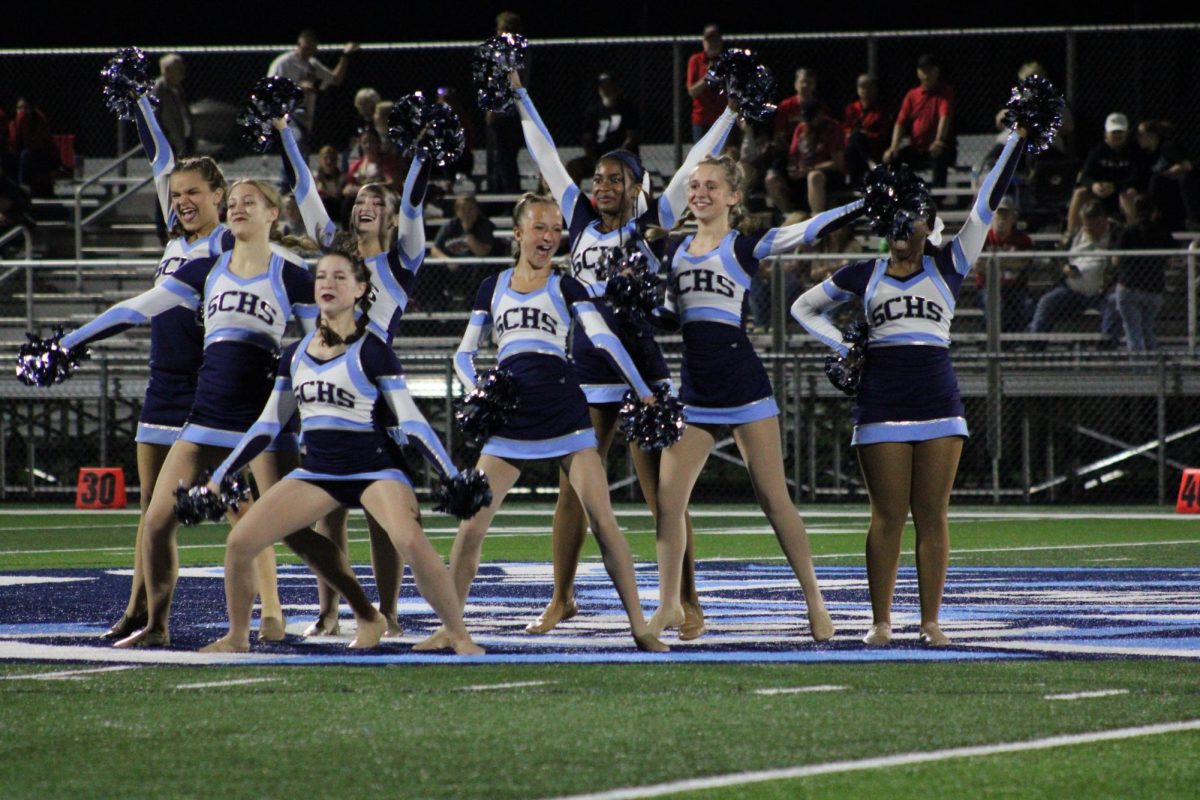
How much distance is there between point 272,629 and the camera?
23.8 ft

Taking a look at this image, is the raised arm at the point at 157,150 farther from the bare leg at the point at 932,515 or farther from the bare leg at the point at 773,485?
the bare leg at the point at 932,515

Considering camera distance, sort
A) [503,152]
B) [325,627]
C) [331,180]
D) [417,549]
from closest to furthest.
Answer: [417,549]
[325,627]
[331,180]
[503,152]

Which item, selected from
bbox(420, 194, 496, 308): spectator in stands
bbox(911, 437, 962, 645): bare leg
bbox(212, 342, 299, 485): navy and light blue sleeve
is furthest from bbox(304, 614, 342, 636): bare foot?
bbox(420, 194, 496, 308): spectator in stands

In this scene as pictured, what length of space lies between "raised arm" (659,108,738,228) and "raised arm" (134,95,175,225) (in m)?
1.88

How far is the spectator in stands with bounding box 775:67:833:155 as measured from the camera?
682 inches

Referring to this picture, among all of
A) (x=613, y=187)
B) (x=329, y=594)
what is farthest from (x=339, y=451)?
(x=613, y=187)

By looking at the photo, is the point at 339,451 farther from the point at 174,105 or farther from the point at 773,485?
the point at 174,105

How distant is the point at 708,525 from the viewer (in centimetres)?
1448

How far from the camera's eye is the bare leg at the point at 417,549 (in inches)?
255

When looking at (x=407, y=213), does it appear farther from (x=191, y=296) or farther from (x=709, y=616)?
(x=709, y=616)

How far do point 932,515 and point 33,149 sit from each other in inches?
572

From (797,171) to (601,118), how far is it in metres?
1.78

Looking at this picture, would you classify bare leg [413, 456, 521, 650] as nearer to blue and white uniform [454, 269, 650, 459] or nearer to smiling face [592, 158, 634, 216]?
blue and white uniform [454, 269, 650, 459]

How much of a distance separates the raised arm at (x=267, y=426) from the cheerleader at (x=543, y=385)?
63cm
